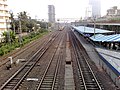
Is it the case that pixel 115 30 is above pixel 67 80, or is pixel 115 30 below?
above

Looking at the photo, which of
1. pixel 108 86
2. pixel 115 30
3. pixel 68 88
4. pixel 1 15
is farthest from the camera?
pixel 1 15

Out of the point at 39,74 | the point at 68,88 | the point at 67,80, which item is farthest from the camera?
the point at 39,74

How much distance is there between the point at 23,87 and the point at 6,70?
19.8ft

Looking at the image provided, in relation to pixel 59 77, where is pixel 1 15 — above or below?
above

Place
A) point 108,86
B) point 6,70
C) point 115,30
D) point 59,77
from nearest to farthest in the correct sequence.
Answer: point 108,86 < point 59,77 < point 6,70 < point 115,30

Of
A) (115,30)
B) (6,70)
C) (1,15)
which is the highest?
(1,15)

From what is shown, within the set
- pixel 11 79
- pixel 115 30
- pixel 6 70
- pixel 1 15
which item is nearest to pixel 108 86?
pixel 11 79

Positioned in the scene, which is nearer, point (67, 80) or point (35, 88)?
point (35, 88)

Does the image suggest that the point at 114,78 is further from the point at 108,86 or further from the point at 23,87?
the point at 23,87

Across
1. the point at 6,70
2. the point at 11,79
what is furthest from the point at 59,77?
the point at 6,70

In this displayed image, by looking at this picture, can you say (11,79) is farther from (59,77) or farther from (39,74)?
(59,77)

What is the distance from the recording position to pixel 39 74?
695 inches

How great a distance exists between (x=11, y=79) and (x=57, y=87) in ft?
13.6

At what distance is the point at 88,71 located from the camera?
18.5m
